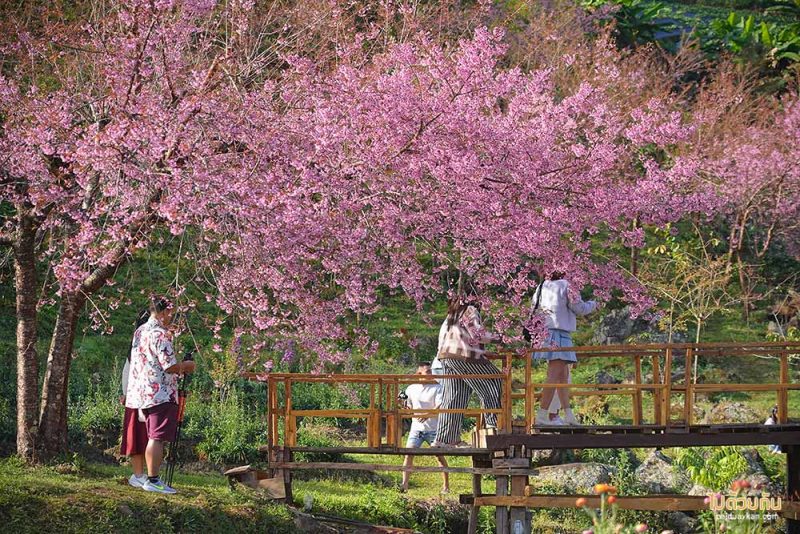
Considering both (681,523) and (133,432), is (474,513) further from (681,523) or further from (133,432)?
(133,432)

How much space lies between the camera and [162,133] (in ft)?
34.6

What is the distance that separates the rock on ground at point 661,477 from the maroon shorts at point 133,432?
7915mm

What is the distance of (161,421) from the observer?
1019cm

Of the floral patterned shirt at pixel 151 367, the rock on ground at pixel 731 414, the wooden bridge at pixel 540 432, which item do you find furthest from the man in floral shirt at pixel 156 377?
the rock on ground at pixel 731 414

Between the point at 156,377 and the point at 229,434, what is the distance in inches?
209

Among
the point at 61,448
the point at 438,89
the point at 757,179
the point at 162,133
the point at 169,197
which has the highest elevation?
the point at 757,179

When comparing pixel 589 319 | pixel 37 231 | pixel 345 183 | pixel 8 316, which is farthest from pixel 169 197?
pixel 589 319

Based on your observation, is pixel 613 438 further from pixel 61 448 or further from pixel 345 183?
pixel 61 448

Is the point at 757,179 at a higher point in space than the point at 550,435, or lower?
higher

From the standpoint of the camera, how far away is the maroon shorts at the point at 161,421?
10.2 m

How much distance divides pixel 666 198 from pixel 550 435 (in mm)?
6014

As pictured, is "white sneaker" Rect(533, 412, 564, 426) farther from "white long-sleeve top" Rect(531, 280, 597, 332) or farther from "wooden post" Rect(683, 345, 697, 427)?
"wooden post" Rect(683, 345, 697, 427)

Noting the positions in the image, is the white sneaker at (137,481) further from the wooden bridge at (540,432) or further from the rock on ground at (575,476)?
the rock on ground at (575,476)

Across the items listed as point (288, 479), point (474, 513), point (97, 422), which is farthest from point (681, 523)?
point (97, 422)
